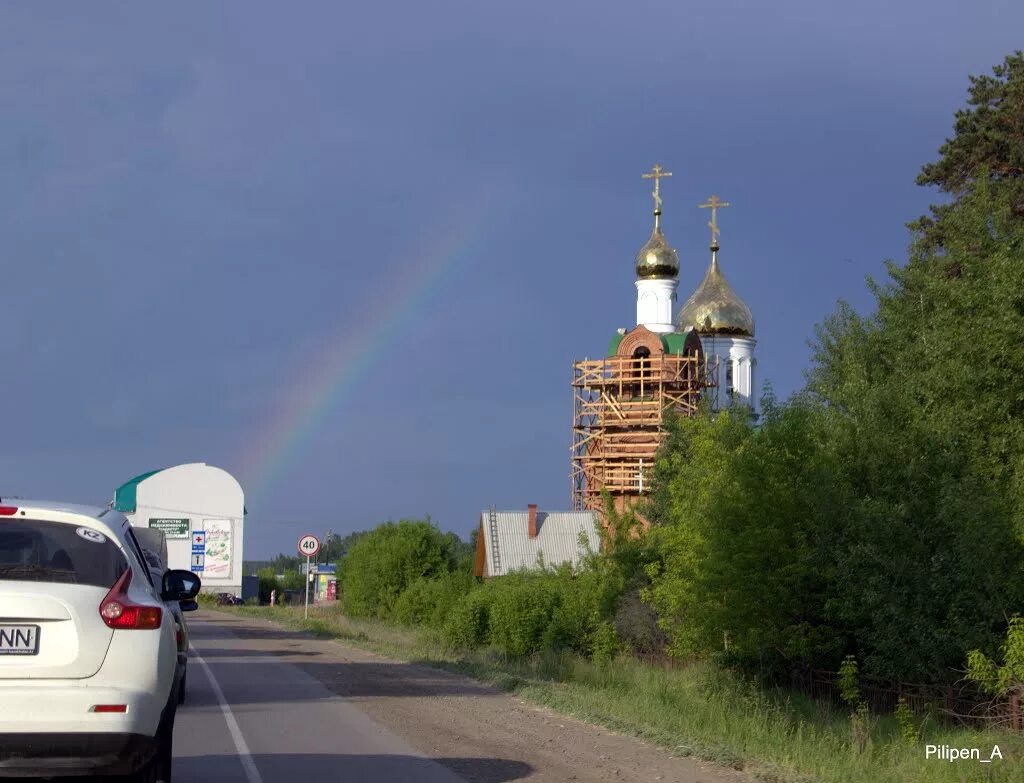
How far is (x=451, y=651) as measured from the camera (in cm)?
3403

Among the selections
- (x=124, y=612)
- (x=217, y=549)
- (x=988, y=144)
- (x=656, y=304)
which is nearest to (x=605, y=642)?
(x=988, y=144)

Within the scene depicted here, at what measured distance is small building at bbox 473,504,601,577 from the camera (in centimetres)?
7738

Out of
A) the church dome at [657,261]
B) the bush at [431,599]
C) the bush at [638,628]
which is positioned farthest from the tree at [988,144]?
the church dome at [657,261]

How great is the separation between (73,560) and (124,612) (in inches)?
21.5

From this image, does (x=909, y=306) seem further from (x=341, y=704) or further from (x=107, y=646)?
(x=107, y=646)

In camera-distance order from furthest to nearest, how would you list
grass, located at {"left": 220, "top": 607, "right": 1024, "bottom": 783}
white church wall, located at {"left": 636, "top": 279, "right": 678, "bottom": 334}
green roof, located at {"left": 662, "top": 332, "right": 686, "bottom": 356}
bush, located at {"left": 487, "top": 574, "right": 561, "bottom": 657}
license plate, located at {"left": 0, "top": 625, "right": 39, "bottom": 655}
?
white church wall, located at {"left": 636, "top": 279, "right": 678, "bottom": 334} < green roof, located at {"left": 662, "top": 332, "right": 686, "bottom": 356} < bush, located at {"left": 487, "top": 574, "right": 561, "bottom": 657} < grass, located at {"left": 220, "top": 607, "right": 1024, "bottom": 783} < license plate, located at {"left": 0, "top": 625, "right": 39, "bottom": 655}

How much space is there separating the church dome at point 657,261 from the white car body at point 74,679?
80.5 meters

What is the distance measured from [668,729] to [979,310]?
1127 centimetres

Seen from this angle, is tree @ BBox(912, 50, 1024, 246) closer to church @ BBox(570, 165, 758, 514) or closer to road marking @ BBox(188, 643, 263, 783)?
road marking @ BBox(188, 643, 263, 783)

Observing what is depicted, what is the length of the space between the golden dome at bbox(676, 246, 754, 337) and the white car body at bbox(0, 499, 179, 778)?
82.9 m

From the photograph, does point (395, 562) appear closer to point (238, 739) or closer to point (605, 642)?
point (605, 642)

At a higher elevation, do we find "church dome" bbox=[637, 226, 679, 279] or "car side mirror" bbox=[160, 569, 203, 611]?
"church dome" bbox=[637, 226, 679, 279]

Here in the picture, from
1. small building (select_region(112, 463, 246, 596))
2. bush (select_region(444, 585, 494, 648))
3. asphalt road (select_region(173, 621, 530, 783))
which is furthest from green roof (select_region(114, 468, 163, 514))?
asphalt road (select_region(173, 621, 530, 783))

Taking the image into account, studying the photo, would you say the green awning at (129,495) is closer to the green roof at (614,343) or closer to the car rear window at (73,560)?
the green roof at (614,343)
